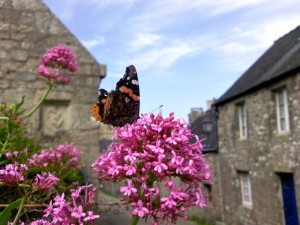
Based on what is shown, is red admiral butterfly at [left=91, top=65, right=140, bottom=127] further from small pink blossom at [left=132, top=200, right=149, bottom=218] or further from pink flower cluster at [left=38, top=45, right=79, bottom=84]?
pink flower cluster at [left=38, top=45, right=79, bottom=84]

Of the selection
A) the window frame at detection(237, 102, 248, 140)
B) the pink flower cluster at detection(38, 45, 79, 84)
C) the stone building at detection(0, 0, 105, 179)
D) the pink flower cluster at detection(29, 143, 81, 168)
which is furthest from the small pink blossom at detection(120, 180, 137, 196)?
the window frame at detection(237, 102, 248, 140)

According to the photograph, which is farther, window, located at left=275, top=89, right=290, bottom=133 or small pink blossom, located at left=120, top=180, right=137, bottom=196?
window, located at left=275, top=89, right=290, bottom=133

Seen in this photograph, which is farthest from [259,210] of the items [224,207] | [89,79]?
Result: [89,79]

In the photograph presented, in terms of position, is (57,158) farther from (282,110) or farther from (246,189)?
(246,189)

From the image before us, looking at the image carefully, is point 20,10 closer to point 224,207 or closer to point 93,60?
point 93,60

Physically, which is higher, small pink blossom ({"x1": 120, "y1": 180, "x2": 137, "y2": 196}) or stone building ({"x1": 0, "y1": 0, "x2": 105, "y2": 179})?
stone building ({"x1": 0, "y1": 0, "x2": 105, "y2": 179})

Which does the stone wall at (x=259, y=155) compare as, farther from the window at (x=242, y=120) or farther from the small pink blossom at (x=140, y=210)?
the small pink blossom at (x=140, y=210)

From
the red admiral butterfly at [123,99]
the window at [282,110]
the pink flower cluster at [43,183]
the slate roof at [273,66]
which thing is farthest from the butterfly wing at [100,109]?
the window at [282,110]
